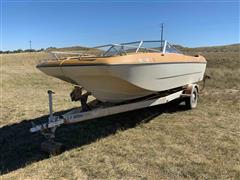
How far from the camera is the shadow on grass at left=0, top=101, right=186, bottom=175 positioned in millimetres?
5520

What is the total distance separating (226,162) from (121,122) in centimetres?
306

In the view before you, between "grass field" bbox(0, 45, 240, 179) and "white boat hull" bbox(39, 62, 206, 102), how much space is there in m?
0.82

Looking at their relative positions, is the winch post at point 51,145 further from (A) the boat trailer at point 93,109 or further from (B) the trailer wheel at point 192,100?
(B) the trailer wheel at point 192,100

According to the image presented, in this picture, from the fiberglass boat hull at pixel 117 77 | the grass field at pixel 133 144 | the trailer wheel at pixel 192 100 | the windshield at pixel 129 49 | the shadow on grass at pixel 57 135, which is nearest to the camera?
the grass field at pixel 133 144

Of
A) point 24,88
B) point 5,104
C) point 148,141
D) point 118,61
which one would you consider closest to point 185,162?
point 148,141

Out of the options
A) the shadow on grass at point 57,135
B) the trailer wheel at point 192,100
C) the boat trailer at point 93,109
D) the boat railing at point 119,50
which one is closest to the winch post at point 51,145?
the boat trailer at point 93,109

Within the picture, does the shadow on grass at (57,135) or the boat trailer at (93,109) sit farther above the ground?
the boat trailer at (93,109)

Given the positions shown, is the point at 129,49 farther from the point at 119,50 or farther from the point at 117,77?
the point at 117,77

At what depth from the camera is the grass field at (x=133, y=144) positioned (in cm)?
476

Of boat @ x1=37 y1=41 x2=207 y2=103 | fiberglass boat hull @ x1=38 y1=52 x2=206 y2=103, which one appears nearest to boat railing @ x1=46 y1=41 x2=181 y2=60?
boat @ x1=37 y1=41 x2=207 y2=103

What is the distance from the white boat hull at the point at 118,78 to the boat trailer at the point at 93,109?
207 mm

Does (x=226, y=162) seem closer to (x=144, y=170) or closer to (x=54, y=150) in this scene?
(x=144, y=170)

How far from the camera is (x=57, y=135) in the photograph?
21.8ft

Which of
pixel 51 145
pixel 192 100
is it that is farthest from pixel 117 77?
pixel 192 100
